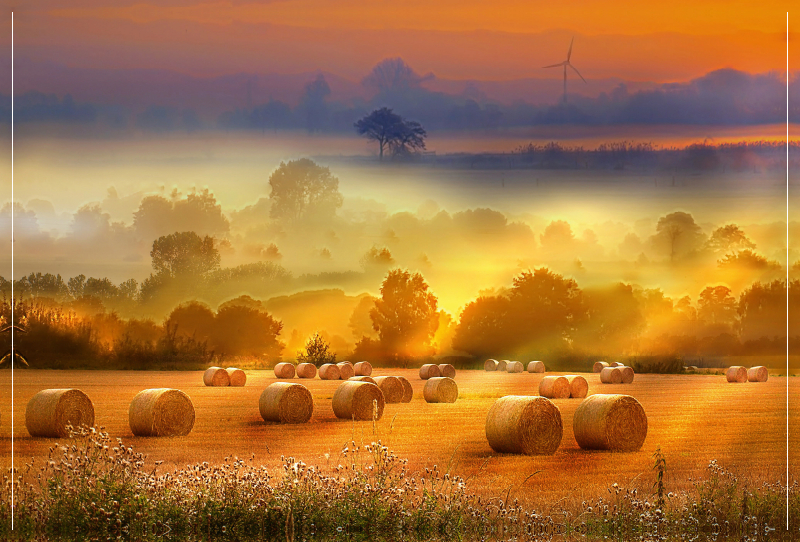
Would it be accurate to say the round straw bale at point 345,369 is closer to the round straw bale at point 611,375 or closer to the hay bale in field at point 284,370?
the hay bale in field at point 284,370

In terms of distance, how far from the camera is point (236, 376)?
2898 centimetres

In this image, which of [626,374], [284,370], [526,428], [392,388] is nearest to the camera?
[526,428]

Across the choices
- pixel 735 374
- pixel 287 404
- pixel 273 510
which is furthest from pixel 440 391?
pixel 273 510

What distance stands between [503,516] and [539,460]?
17.4 ft

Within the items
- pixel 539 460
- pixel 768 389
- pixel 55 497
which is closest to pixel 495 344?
pixel 539 460

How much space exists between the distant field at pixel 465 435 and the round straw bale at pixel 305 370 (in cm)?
412

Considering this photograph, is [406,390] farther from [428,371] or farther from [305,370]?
[428,371]

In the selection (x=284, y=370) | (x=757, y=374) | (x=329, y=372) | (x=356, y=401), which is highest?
(x=284, y=370)

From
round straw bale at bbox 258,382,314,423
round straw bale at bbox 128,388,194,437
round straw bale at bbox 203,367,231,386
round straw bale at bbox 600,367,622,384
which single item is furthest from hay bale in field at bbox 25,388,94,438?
round straw bale at bbox 600,367,622,384

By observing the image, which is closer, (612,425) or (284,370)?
(612,425)

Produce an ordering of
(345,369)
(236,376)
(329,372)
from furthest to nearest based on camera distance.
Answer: (345,369) < (329,372) < (236,376)

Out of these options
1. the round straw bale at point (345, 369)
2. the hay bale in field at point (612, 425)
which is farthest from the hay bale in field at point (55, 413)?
the round straw bale at point (345, 369)

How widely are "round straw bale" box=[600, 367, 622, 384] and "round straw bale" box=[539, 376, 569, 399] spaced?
178 inches

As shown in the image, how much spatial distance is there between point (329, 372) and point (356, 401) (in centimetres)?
1157
